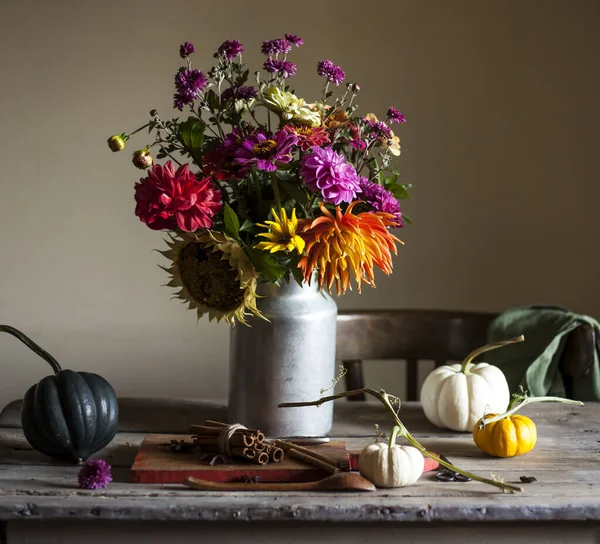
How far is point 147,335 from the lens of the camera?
2.43 meters

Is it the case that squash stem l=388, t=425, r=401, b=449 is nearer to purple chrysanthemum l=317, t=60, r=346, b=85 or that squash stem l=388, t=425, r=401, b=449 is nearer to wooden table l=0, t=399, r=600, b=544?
wooden table l=0, t=399, r=600, b=544

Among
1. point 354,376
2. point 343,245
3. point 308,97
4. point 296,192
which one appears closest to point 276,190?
point 296,192

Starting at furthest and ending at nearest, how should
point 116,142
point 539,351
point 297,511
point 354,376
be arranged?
point 354,376, point 539,351, point 116,142, point 297,511

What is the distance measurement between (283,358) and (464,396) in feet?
0.99

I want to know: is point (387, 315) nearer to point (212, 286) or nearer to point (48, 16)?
point (212, 286)

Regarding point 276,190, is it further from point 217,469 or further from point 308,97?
point 308,97

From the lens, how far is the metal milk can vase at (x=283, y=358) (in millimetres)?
1179

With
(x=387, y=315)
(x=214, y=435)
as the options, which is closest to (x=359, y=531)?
(x=214, y=435)

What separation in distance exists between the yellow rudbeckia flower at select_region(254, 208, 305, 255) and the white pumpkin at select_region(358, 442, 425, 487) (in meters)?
0.28

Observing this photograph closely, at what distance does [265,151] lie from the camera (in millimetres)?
1065

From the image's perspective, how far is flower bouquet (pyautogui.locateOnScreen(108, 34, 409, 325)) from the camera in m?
1.07

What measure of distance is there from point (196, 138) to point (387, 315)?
2.72 ft

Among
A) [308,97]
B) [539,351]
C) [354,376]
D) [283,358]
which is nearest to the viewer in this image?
[283,358]

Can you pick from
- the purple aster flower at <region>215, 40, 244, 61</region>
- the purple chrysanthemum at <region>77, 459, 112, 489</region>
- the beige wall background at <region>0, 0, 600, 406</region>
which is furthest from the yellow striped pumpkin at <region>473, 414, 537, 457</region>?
the beige wall background at <region>0, 0, 600, 406</region>
